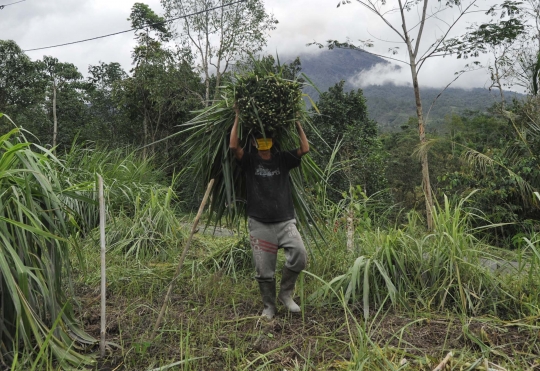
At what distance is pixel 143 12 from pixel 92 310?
2262cm

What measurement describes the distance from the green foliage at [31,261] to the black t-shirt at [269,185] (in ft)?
4.20

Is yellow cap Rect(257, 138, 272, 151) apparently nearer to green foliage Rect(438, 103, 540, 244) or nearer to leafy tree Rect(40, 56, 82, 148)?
green foliage Rect(438, 103, 540, 244)

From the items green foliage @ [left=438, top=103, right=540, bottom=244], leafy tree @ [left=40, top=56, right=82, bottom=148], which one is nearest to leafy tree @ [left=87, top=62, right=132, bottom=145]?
leafy tree @ [left=40, top=56, right=82, bottom=148]

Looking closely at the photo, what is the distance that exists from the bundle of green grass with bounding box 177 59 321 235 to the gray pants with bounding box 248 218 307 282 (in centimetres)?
Result: 33

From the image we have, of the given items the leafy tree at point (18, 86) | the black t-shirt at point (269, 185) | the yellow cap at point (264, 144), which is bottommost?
the black t-shirt at point (269, 185)

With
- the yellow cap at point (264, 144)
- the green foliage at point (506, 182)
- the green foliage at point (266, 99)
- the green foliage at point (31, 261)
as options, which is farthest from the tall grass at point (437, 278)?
the green foliage at point (506, 182)

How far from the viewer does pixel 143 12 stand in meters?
23.6

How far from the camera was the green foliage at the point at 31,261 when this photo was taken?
2445 mm

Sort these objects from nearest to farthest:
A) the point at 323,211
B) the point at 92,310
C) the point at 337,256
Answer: the point at 92,310 < the point at 337,256 < the point at 323,211

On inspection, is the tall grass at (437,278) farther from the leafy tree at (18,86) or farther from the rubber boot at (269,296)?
the leafy tree at (18,86)

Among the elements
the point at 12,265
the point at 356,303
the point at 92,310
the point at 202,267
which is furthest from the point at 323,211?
the point at 12,265

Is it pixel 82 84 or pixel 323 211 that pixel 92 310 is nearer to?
pixel 323 211

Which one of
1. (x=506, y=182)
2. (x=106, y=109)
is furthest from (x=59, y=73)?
(x=506, y=182)

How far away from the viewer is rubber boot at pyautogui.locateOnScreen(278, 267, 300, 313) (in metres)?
3.60
